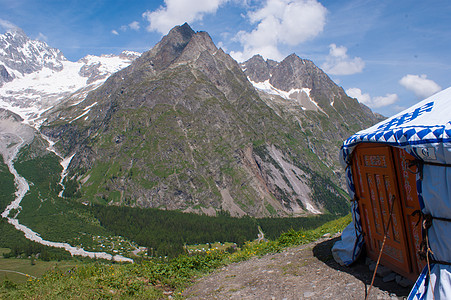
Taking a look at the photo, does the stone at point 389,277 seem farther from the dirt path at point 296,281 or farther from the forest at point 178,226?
the forest at point 178,226

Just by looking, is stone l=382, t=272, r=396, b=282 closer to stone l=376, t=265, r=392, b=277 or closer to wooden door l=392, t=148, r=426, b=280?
stone l=376, t=265, r=392, b=277

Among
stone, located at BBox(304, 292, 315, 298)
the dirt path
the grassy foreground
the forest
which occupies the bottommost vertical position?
the forest

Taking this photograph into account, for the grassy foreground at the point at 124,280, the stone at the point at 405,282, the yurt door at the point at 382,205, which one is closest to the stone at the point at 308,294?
the stone at the point at 405,282

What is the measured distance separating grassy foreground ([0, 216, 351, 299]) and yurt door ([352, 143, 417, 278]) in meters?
5.32

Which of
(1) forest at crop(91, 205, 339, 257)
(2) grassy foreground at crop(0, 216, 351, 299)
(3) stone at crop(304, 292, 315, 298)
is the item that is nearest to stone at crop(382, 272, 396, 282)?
(3) stone at crop(304, 292, 315, 298)

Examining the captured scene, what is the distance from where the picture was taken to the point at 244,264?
1359cm

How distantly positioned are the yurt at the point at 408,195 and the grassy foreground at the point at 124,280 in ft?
17.8

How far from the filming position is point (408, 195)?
8656 millimetres

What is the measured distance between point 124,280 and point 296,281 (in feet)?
19.2

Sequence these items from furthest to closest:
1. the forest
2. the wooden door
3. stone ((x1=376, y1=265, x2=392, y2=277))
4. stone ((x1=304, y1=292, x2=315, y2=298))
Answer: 1. the forest
2. stone ((x1=376, y1=265, x2=392, y2=277))
3. stone ((x1=304, y1=292, x2=315, y2=298))
4. the wooden door

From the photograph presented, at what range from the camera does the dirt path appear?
863 centimetres

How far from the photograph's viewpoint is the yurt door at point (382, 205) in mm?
8984

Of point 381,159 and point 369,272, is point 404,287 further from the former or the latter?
point 381,159

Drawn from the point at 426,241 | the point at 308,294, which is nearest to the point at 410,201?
the point at 426,241
